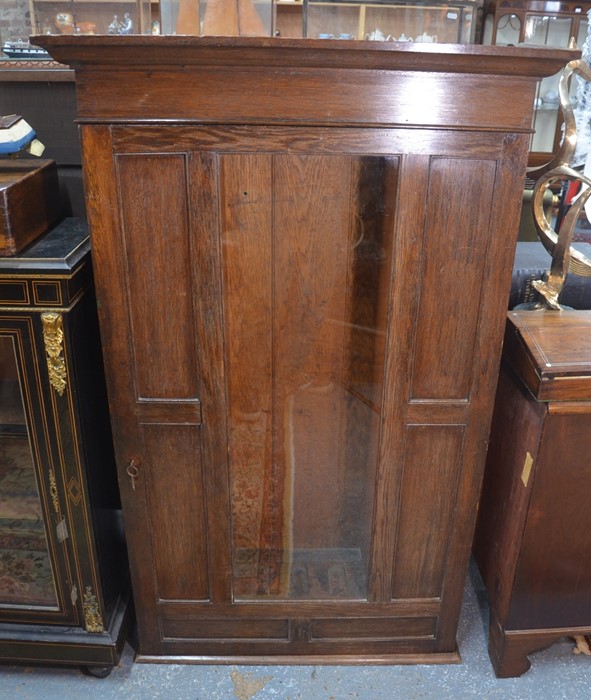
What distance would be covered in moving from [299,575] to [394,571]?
0.21m

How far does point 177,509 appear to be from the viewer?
132 centimetres

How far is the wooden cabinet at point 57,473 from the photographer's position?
1128 mm

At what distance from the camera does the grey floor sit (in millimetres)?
1401

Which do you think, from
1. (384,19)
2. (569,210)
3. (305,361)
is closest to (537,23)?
(384,19)

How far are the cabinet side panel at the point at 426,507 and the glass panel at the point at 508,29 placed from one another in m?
3.44

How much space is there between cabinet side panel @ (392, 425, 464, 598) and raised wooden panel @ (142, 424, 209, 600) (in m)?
0.41

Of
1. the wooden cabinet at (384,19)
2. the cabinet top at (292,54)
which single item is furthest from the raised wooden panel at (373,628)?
the wooden cabinet at (384,19)

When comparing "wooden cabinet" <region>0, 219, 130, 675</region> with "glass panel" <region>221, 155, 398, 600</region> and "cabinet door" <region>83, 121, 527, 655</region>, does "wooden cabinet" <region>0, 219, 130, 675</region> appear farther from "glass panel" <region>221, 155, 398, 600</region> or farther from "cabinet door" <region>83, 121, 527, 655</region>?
"glass panel" <region>221, 155, 398, 600</region>

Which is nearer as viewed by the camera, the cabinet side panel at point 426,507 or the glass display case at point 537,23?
the cabinet side panel at point 426,507

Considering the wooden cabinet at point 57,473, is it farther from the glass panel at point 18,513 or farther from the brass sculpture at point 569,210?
the brass sculpture at point 569,210

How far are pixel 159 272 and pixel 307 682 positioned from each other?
967mm

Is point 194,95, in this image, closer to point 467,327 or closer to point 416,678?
point 467,327

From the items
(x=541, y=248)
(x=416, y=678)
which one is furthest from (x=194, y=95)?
(x=416, y=678)

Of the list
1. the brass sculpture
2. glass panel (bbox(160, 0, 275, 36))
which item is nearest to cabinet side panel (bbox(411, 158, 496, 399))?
the brass sculpture
